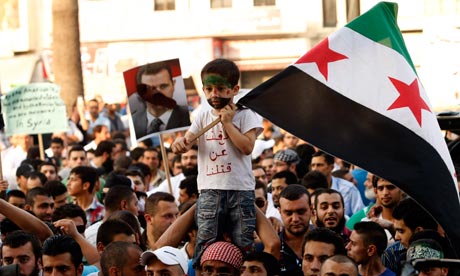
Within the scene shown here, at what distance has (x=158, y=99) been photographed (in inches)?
539

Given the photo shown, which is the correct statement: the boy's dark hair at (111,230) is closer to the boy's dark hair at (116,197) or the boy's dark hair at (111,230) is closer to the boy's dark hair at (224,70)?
the boy's dark hair at (116,197)

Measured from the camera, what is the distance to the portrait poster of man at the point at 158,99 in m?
13.5

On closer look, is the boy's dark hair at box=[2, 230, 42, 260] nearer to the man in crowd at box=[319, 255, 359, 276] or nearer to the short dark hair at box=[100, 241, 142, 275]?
the short dark hair at box=[100, 241, 142, 275]

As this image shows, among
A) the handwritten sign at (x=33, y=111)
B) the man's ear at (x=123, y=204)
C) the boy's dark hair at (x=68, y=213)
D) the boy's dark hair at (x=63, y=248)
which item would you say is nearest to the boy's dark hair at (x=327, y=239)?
the boy's dark hair at (x=63, y=248)

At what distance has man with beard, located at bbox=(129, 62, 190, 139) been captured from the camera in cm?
1358

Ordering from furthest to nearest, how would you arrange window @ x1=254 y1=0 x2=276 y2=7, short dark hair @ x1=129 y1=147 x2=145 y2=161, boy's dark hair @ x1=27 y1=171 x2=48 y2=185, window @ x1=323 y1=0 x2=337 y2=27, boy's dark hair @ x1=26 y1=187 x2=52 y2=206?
window @ x1=254 y1=0 x2=276 y2=7 < window @ x1=323 y1=0 x2=337 y2=27 < short dark hair @ x1=129 y1=147 x2=145 y2=161 < boy's dark hair @ x1=27 y1=171 x2=48 y2=185 < boy's dark hair @ x1=26 y1=187 x2=52 y2=206

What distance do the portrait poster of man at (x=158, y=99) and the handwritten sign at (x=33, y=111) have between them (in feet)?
15.0

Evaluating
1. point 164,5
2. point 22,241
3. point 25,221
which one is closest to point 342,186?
point 25,221

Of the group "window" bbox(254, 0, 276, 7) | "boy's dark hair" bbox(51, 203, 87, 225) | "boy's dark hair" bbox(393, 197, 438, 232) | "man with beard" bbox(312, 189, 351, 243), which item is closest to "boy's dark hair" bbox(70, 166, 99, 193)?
"boy's dark hair" bbox(51, 203, 87, 225)

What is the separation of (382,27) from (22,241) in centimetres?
289

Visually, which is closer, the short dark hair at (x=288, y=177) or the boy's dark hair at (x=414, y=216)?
the boy's dark hair at (x=414, y=216)

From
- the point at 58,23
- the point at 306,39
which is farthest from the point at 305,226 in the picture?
the point at 306,39

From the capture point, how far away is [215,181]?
30.9 feet

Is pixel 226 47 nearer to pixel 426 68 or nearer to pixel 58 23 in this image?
pixel 58 23
